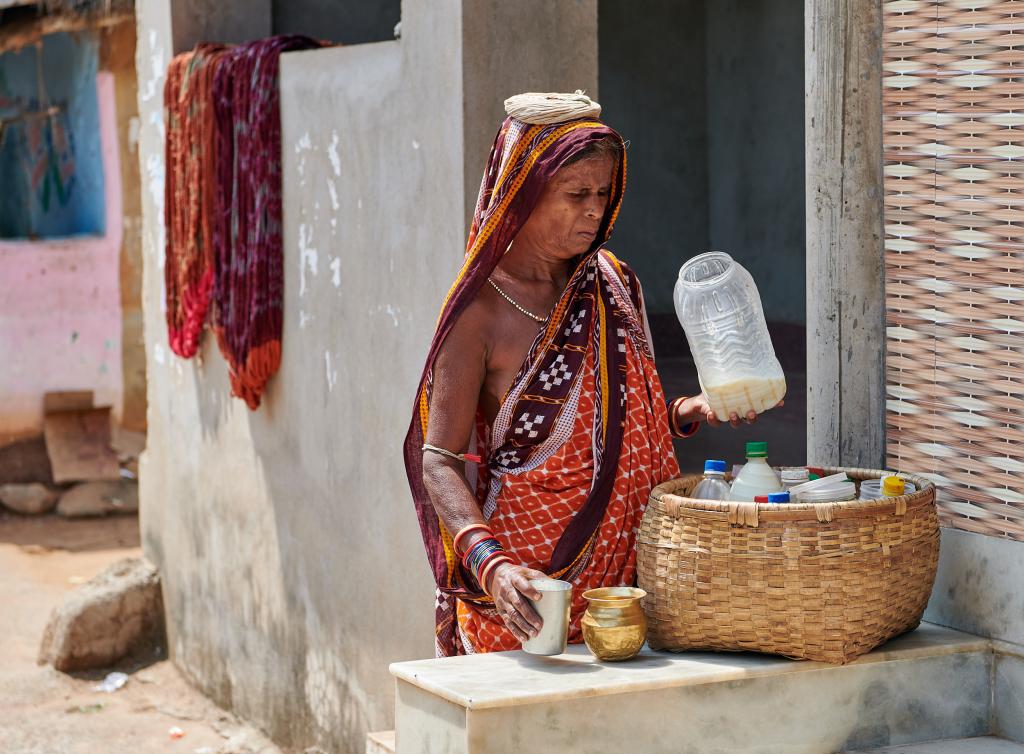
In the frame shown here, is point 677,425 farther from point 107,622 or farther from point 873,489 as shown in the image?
point 107,622

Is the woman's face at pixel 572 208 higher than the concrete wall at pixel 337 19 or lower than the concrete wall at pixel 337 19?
lower

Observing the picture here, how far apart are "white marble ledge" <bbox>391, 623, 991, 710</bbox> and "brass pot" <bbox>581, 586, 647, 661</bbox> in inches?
1.1

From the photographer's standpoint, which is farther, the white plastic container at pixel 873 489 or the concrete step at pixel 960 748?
the white plastic container at pixel 873 489

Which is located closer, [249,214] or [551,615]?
[551,615]

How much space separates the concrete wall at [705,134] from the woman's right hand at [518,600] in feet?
31.0

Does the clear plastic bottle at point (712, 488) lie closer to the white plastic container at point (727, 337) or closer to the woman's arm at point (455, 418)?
the white plastic container at point (727, 337)

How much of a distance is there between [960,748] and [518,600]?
3.15ft

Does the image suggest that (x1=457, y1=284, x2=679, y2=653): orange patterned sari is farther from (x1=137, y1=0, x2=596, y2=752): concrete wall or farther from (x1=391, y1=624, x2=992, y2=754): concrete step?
(x1=137, y1=0, x2=596, y2=752): concrete wall

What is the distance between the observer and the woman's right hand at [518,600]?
2.77 metres

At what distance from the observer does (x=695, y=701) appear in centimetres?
278

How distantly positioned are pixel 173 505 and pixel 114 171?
16.2 ft

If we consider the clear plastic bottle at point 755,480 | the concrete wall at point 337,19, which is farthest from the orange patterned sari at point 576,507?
the concrete wall at point 337,19

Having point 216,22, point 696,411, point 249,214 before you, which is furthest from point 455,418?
point 216,22

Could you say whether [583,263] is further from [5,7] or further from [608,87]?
[608,87]
